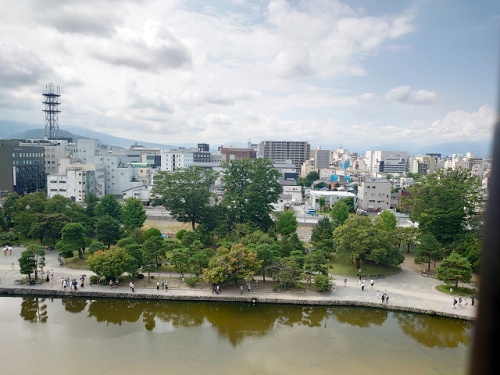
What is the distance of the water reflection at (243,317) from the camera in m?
14.6

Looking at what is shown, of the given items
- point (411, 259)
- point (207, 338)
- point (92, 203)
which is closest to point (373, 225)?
point (411, 259)

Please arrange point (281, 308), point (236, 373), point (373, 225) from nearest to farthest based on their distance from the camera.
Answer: point (236, 373)
point (281, 308)
point (373, 225)

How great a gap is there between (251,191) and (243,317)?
11397 millimetres

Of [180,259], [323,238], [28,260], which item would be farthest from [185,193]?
[28,260]

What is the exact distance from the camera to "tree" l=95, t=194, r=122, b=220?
26484 mm

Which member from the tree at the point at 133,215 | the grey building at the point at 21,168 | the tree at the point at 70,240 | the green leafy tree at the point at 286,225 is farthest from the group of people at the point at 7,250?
the grey building at the point at 21,168

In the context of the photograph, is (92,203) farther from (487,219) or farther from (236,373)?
(487,219)

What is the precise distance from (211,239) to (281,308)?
9.28m

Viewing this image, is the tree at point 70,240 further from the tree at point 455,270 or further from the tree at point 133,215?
the tree at point 455,270

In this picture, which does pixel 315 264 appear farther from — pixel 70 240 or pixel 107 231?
pixel 70 240

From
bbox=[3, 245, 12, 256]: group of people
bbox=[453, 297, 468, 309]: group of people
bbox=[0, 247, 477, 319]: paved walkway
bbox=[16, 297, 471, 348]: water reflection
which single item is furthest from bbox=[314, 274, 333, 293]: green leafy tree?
bbox=[3, 245, 12, 256]: group of people

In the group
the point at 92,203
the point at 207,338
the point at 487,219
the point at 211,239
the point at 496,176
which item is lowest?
the point at 207,338

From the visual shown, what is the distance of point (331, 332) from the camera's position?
14.6 m

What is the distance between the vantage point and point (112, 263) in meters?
17.3
